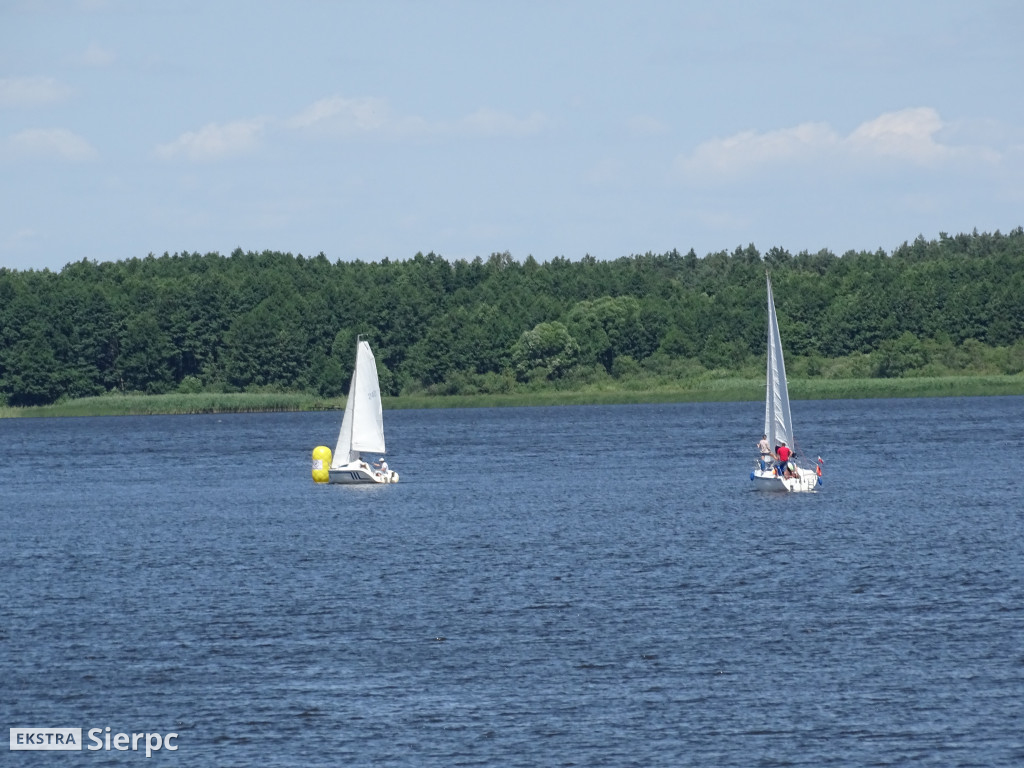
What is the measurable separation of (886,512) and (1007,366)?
458ft

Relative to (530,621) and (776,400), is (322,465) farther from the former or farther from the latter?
(530,621)

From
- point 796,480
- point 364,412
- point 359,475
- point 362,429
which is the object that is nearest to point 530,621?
point 796,480

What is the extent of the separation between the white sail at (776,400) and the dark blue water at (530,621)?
10.3 ft

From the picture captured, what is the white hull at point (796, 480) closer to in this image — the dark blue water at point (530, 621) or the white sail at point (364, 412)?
the dark blue water at point (530, 621)

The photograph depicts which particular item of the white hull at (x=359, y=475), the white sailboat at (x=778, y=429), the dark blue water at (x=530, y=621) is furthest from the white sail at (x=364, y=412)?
the white sailboat at (x=778, y=429)

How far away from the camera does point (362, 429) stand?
85.4m

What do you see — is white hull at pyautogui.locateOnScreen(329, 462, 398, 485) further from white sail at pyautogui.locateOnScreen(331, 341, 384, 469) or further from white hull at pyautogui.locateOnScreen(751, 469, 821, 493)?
white hull at pyautogui.locateOnScreen(751, 469, 821, 493)

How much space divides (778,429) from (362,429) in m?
24.1

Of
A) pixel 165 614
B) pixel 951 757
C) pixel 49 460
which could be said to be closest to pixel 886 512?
pixel 165 614

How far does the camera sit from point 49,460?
390 feet

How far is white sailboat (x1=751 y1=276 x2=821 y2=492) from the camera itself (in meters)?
72.1

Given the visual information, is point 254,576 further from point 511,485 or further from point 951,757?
point 511,485

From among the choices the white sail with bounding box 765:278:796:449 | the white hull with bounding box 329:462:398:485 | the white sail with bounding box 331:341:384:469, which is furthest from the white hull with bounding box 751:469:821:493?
the white hull with bounding box 329:462:398:485

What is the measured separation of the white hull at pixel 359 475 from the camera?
8619cm
